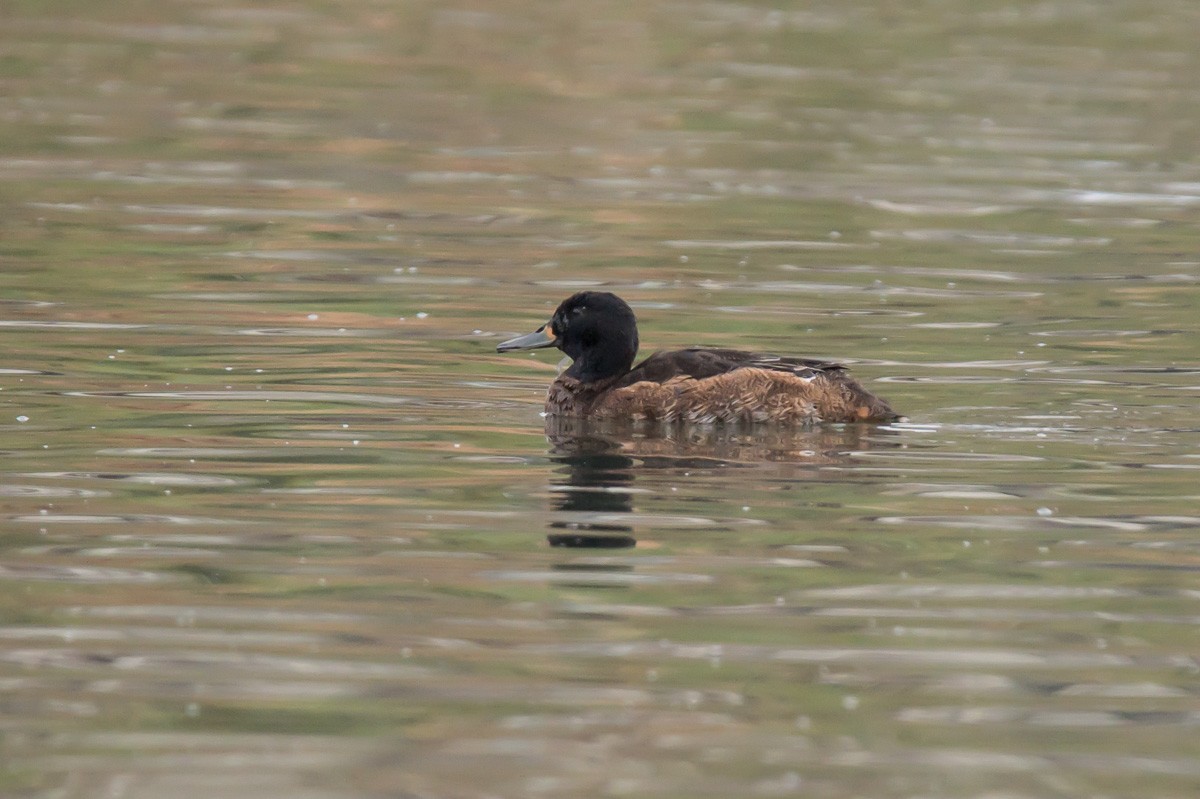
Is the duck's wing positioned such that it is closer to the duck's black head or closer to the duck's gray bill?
the duck's black head

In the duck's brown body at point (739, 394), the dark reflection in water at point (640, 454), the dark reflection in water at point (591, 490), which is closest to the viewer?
the dark reflection in water at point (591, 490)

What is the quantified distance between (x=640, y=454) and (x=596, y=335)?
140cm

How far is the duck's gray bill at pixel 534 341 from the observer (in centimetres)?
1221

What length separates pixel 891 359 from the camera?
43.2ft

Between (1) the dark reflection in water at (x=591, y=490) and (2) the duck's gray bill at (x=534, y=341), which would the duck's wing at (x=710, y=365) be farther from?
(2) the duck's gray bill at (x=534, y=341)

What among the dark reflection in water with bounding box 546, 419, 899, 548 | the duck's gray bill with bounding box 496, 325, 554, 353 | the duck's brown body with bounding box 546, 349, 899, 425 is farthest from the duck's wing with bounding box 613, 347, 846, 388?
the duck's gray bill with bounding box 496, 325, 554, 353

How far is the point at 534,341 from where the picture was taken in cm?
1225

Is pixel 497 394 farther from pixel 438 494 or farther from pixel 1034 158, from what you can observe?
pixel 1034 158

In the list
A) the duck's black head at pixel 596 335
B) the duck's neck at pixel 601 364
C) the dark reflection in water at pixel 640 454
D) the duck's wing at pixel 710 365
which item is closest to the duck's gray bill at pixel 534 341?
the duck's black head at pixel 596 335

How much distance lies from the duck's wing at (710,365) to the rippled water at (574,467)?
317 mm

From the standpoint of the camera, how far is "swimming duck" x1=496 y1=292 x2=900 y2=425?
11297 mm

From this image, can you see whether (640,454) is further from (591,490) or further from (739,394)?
(591,490)

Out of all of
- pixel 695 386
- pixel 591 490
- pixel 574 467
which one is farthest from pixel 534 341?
pixel 591 490

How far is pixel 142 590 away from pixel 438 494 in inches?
75.1
